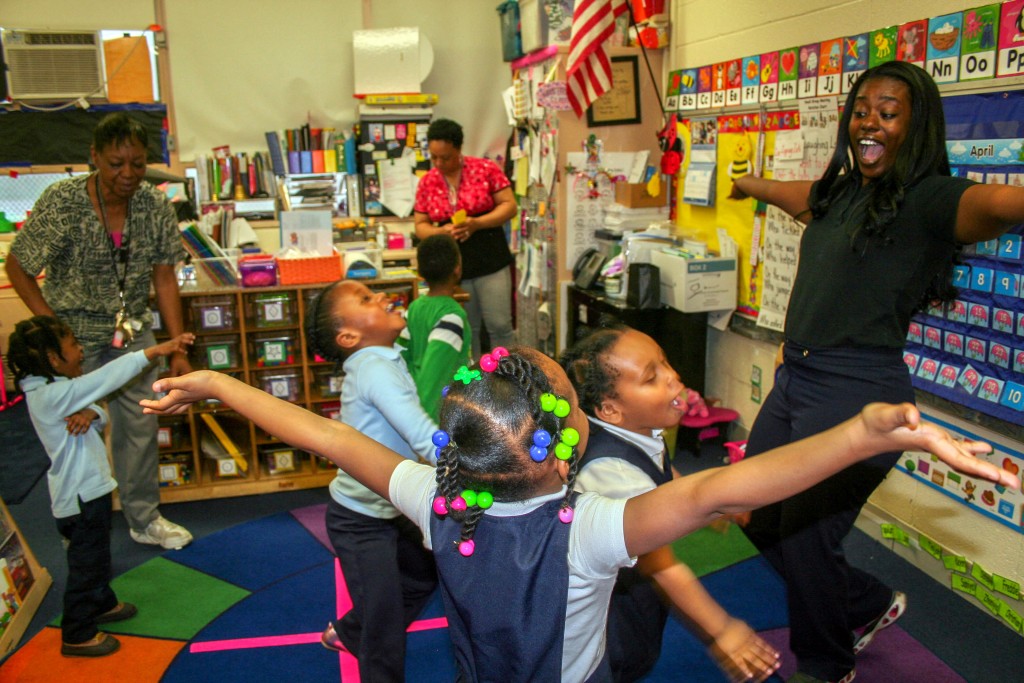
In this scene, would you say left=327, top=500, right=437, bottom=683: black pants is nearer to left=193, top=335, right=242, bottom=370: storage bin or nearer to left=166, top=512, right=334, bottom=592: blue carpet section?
left=166, top=512, right=334, bottom=592: blue carpet section

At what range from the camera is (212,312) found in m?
3.64

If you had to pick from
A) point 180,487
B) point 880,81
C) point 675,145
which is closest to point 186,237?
point 180,487

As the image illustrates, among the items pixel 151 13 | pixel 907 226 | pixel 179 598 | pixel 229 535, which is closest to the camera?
pixel 907 226

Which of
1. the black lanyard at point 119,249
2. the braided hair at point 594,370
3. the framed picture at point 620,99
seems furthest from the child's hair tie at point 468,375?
the framed picture at point 620,99

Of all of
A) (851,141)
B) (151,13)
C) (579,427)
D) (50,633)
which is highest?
(151,13)

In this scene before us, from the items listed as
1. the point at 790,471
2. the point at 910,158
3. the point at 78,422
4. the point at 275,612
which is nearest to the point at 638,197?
the point at 910,158

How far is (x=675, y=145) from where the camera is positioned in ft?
15.1

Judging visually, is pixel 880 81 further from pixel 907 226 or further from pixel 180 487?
pixel 180 487

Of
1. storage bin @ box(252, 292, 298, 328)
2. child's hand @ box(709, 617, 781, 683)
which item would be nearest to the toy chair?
storage bin @ box(252, 292, 298, 328)

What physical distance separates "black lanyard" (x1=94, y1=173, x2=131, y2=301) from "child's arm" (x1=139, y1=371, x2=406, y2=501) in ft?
5.85

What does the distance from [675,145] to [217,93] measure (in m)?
4.00

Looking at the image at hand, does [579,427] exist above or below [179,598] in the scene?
above

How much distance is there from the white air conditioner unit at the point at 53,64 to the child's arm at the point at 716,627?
253 inches

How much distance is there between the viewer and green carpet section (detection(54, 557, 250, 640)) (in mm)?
2834
